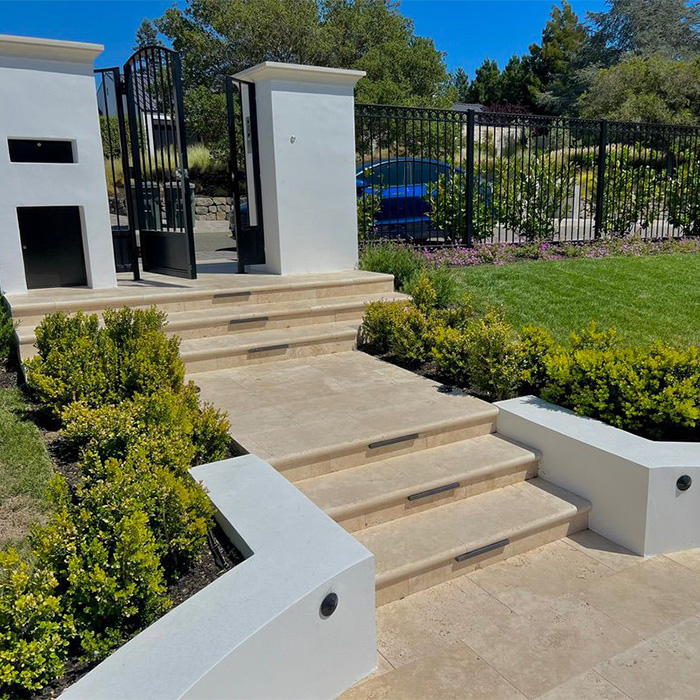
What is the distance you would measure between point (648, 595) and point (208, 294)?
479cm

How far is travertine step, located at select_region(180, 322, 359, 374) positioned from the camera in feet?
18.8

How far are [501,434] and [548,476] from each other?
499 millimetres

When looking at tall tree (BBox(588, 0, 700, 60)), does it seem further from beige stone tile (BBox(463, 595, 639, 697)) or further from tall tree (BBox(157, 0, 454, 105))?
beige stone tile (BBox(463, 595, 639, 697))

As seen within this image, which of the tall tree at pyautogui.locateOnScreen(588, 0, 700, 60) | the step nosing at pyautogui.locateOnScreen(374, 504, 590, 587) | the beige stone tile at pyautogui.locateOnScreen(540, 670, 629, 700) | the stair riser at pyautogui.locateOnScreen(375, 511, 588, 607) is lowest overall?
the beige stone tile at pyautogui.locateOnScreen(540, 670, 629, 700)

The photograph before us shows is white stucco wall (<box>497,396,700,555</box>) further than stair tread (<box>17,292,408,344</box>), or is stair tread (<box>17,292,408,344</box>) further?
stair tread (<box>17,292,408,344</box>)

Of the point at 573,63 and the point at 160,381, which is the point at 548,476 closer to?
the point at 160,381

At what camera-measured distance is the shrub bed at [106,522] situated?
222cm

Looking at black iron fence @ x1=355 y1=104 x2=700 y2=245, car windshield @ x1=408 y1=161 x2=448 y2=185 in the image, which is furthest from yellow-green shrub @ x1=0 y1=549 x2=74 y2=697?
→ car windshield @ x1=408 y1=161 x2=448 y2=185

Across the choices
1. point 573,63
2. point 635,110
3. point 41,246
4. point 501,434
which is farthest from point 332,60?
point 501,434

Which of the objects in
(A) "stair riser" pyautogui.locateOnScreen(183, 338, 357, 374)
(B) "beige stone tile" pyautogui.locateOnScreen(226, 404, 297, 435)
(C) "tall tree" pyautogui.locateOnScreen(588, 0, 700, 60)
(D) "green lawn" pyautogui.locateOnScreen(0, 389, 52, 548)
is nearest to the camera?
(D) "green lawn" pyautogui.locateOnScreen(0, 389, 52, 548)

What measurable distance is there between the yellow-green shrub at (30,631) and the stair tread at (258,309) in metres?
3.77

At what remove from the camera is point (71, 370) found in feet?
13.8

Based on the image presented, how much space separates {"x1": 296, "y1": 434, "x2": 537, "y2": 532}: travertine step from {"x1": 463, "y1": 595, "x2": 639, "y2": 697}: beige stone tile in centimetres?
91

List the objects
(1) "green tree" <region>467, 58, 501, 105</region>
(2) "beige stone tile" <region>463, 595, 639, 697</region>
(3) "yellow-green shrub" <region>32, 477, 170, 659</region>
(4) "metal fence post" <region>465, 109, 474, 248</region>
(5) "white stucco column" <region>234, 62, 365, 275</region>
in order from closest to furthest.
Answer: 1. (3) "yellow-green shrub" <region>32, 477, 170, 659</region>
2. (2) "beige stone tile" <region>463, 595, 639, 697</region>
3. (5) "white stucco column" <region>234, 62, 365, 275</region>
4. (4) "metal fence post" <region>465, 109, 474, 248</region>
5. (1) "green tree" <region>467, 58, 501, 105</region>
